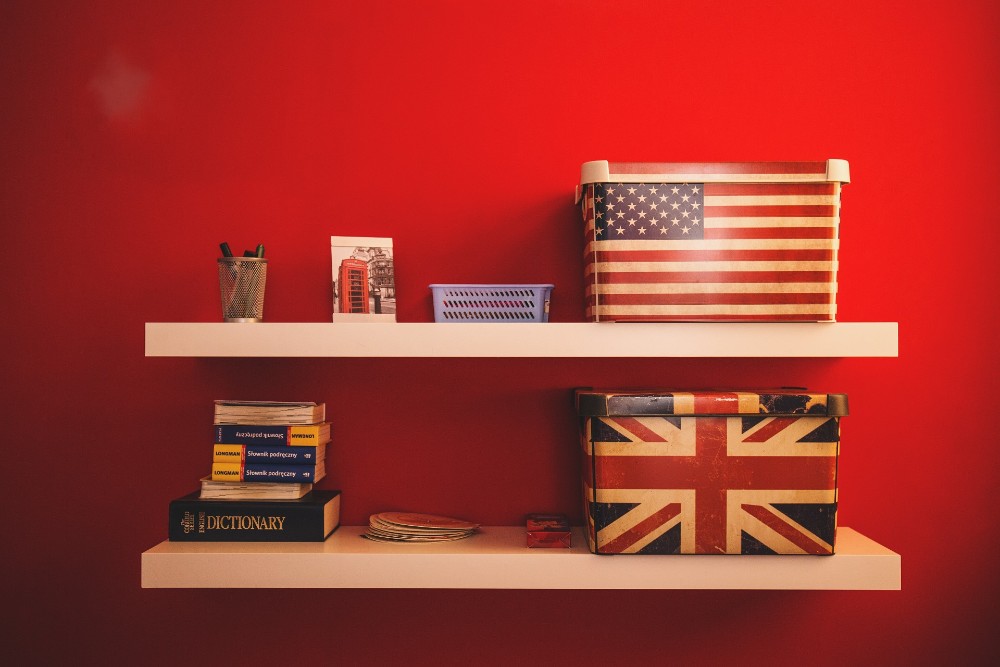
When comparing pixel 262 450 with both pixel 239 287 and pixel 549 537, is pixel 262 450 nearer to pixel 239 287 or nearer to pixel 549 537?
pixel 239 287

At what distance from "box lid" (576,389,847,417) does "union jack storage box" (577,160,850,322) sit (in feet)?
0.56

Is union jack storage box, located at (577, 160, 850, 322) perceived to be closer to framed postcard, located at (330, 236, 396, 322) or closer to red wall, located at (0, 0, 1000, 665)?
red wall, located at (0, 0, 1000, 665)

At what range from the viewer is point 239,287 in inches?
63.4

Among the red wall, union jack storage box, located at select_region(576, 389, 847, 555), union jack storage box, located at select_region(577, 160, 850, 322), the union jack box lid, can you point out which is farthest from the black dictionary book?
the union jack box lid

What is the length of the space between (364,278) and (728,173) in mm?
880

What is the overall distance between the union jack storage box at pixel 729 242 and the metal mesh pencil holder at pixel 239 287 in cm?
83

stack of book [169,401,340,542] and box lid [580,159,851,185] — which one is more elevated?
box lid [580,159,851,185]

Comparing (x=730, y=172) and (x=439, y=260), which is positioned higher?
(x=730, y=172)

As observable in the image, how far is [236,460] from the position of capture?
161cm

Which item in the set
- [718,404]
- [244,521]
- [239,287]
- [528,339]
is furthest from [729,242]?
[244,521]

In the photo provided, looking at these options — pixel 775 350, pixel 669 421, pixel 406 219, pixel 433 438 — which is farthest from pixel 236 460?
pixel 775 350

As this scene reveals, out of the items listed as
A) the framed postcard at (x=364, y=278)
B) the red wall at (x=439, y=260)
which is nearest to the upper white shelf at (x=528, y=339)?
the framed postcard at (x=364, y=278)

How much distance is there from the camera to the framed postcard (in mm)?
1683

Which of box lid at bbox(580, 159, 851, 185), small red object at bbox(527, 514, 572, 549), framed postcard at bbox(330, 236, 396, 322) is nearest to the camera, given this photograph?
box lid at bbox(580, 159, 851, 185)
